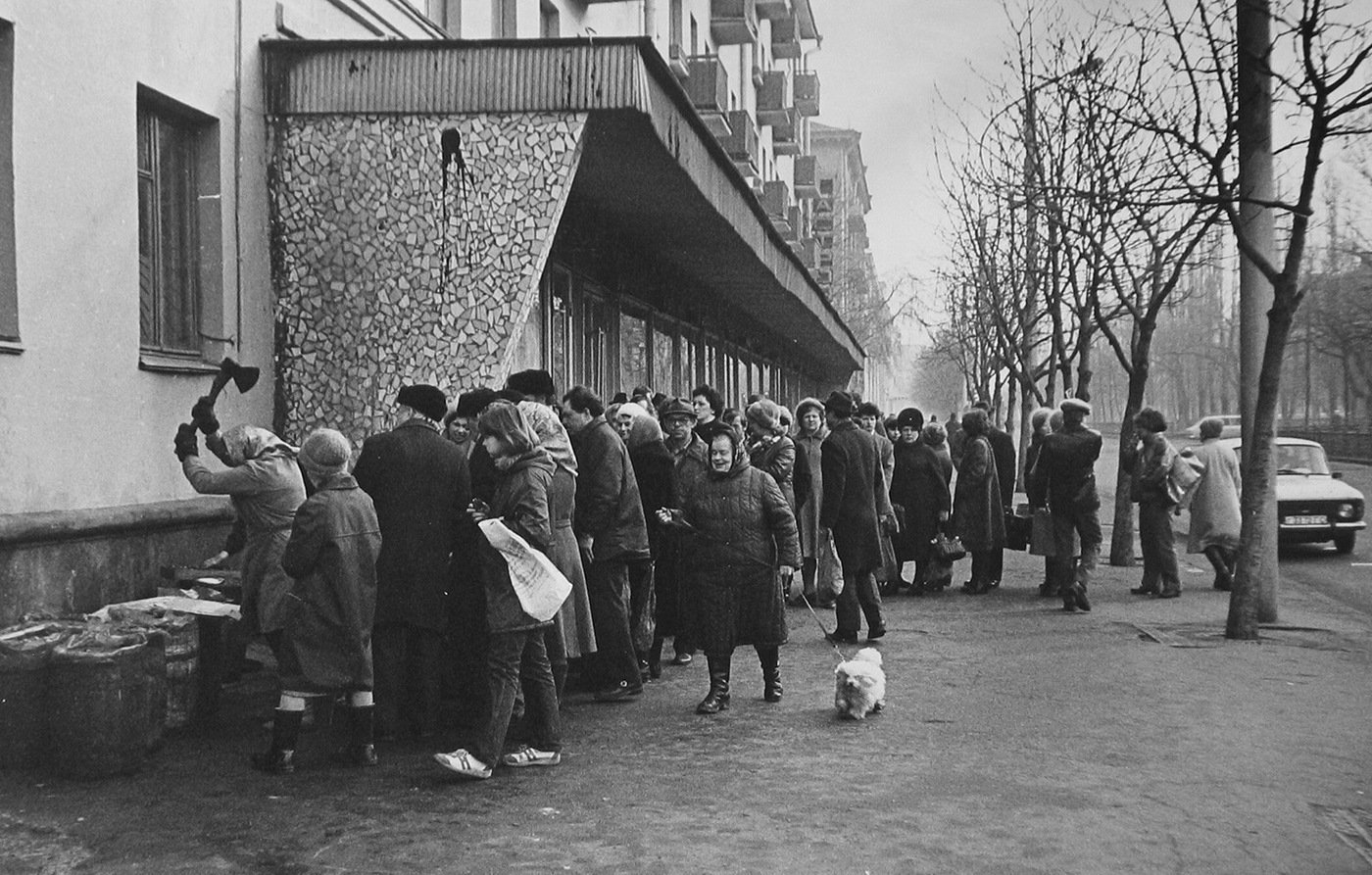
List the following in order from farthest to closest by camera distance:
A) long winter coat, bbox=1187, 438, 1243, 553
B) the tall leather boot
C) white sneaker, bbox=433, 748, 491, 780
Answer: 1. long winter coat, bbox=1187, 438, 1243, 553
2. the tall leather boot
3. white sneaker, bbox=433, 748, 491, 780

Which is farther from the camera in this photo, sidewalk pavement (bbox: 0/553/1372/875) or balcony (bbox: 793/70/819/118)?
balcony (bbox: 793/70/819/118)

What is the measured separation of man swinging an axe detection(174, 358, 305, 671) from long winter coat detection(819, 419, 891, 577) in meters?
4.39

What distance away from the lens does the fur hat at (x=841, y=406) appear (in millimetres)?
10906

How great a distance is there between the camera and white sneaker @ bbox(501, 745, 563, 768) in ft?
22.3

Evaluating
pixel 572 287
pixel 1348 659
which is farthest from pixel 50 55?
pixel 1348 659

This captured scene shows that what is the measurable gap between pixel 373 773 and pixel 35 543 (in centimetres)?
283

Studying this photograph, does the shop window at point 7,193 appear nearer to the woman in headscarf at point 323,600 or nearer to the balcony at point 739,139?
the woman in headscarf at point 323,600

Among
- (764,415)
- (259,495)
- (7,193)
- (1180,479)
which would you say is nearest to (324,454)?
(259,495)

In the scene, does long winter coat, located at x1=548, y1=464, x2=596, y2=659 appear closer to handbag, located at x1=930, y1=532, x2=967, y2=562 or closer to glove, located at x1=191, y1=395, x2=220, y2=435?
glove, located at x1=191, y1=395, x2=220, y2=435

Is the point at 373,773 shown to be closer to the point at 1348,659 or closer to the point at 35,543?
the point at 35,543

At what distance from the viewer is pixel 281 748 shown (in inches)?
265

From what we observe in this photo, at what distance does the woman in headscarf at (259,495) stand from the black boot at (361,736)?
59 cm

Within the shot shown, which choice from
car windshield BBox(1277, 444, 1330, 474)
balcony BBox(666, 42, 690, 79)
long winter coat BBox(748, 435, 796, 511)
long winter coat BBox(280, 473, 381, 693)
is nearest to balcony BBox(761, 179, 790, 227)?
balcony BBox(666, 42, 690, 79)

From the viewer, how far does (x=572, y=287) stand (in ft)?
54.6
